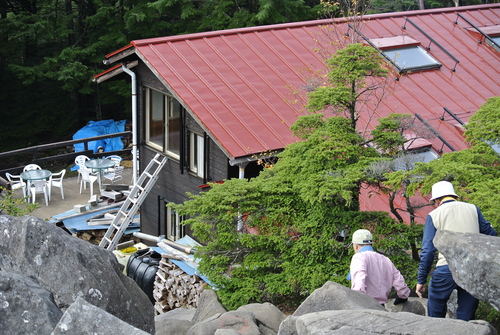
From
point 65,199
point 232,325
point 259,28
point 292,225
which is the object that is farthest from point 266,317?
point 65,199

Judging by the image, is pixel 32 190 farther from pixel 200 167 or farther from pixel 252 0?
pixel 252 0

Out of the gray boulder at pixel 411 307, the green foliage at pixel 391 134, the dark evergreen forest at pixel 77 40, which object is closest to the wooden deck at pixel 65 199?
the dark evergreen forest at pixel 77 40

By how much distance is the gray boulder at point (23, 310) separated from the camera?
5.50 meters

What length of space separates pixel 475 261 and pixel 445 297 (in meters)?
1.11

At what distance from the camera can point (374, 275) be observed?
7.07 metres

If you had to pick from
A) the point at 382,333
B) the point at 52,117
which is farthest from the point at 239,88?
the point at 52,117

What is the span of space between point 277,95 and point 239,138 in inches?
81.1

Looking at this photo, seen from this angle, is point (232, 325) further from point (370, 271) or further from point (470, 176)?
point (470, 176)

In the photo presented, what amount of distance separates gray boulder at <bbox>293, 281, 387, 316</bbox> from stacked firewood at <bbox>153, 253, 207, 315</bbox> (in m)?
6.43

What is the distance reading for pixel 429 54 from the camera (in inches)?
709

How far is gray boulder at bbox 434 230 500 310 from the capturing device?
5.80 meters

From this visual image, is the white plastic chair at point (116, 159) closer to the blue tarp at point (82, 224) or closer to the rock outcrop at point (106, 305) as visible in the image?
the blue tarp at point (82, 224)

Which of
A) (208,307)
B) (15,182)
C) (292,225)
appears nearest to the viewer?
(208,307)

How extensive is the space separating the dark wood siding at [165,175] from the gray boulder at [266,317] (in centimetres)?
660
